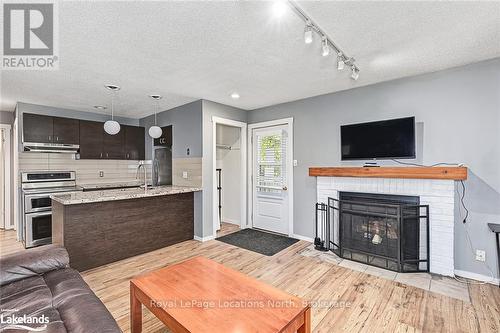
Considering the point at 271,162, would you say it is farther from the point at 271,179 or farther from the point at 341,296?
the point at 341,296

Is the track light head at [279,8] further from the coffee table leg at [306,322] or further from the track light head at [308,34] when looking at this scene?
the coffee table leg at [306,322]

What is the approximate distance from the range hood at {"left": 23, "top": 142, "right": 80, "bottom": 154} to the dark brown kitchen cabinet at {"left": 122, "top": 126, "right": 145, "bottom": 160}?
99cm

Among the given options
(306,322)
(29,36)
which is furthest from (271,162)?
(29,36)

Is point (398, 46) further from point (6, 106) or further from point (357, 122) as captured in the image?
point (6, 106)

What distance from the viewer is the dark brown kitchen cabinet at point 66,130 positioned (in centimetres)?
439

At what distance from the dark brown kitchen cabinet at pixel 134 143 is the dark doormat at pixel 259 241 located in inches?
118

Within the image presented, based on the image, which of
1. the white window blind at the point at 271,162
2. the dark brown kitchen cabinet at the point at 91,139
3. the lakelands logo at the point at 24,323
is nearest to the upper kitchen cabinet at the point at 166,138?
the dark brown kitchen cabinet at the point at 91,139

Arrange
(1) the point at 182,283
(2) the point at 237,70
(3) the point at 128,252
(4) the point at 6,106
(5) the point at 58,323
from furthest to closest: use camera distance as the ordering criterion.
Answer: (4) the point at 6,106 → (3) the point at 128,252 → (2) the point at 237,70 → (1) the point at 182,283 → (5) the point at 58,323

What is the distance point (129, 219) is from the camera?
11.2 feet

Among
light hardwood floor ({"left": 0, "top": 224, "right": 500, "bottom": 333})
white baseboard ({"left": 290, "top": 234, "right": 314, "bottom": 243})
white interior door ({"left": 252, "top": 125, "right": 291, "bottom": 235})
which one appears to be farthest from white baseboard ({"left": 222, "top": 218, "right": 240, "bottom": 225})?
light hardwood floor ({"left": 0, "top": 224, "right": 500, "bottom": 333})

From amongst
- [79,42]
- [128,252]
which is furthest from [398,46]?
[128,252]

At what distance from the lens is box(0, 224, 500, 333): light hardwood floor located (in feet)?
6.41

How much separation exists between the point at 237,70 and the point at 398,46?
1747mm

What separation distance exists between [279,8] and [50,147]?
4.79 metres
